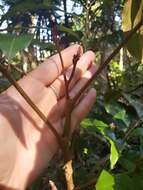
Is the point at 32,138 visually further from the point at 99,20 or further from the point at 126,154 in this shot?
the point at 99,20

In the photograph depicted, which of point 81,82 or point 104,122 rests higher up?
point 81,82

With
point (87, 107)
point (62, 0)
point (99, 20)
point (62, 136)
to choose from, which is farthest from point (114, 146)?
point (99, 20)

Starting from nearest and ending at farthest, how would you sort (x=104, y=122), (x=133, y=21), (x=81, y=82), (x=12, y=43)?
(x=12, y=43) → (x=133, y=21) → (x=81, y=82) → (x=104, y=122)

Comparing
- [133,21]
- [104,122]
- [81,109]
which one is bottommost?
[104,122]

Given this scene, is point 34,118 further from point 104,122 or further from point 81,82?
point 104,122

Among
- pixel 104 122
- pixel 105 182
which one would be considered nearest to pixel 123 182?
pixel 105 182

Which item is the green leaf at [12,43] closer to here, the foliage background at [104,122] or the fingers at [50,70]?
the foliage background at [104,122]
